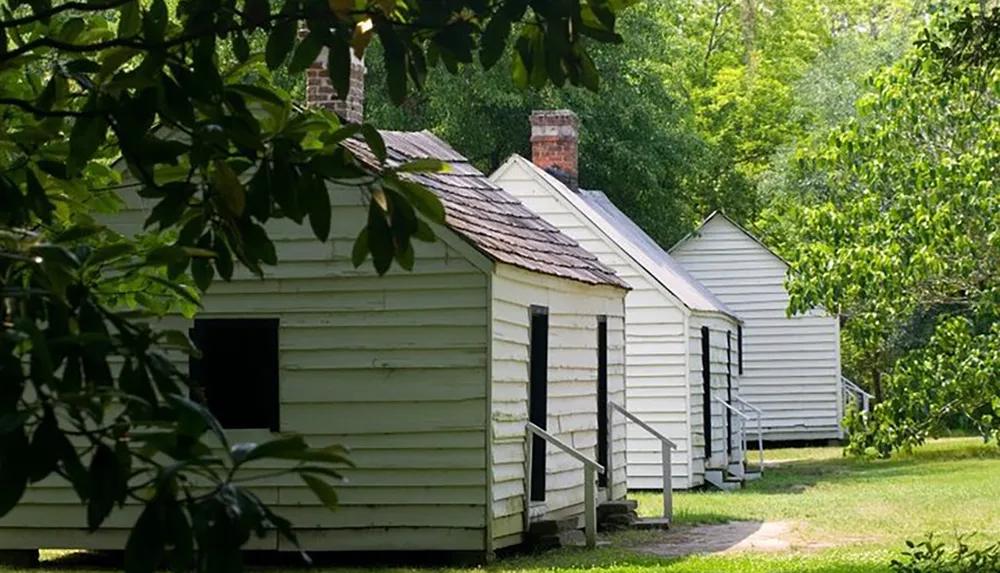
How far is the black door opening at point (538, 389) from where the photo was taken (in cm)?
1680

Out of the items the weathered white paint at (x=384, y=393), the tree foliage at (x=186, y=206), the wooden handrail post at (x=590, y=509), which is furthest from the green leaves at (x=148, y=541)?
the wooden handrail post at (x=590, y=509)

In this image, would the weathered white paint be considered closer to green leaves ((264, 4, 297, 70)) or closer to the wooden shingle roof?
the wooden shingle roof

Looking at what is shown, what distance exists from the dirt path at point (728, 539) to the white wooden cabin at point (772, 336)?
59.0 ft

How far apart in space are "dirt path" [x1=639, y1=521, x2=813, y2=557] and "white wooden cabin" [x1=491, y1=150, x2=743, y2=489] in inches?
231

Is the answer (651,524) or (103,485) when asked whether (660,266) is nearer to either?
(651,524)

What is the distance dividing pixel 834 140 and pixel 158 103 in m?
19.8

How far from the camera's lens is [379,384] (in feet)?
49.6

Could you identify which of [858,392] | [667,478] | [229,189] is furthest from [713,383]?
[229,189]

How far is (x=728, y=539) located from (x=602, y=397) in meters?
3.15

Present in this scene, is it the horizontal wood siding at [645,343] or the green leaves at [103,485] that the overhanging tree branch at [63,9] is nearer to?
the green leaves at [103,485]

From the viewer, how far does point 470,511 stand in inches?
586

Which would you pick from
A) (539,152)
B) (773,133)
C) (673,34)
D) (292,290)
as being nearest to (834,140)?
(539,152)

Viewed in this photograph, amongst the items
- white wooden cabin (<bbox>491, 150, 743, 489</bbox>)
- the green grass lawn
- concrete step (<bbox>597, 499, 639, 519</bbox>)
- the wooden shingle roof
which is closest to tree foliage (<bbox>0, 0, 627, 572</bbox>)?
the wooden shingle roof

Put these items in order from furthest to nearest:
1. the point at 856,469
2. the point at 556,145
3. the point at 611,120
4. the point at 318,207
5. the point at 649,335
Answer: the point at 611,120, the point at 856,469, the point at 556,145, the point at 649,335, the point at 318,207
